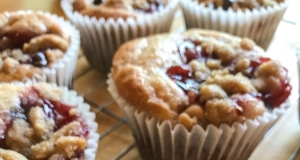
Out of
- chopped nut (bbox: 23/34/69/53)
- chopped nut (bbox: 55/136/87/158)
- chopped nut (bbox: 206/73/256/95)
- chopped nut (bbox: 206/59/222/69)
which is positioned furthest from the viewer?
chopped nut (bbox: 23/34/69/53)

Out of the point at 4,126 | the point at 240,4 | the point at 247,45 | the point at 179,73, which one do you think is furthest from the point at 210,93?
the point at 240,4

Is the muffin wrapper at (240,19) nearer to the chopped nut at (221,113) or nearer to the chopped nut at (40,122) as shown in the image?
the chopped nut at (221,113)

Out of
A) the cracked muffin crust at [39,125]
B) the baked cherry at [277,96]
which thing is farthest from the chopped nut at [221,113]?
the cracked muffin crust at [39,125]

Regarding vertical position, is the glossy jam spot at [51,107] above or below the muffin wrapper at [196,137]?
above

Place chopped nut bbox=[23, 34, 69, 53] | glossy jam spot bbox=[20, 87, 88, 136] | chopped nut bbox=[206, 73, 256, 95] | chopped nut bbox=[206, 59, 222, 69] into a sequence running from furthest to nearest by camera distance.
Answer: chopped nut bbox=[23, 34, 69, 53] → chopped nut bbox=[206, 59, 222, 69] → chopped nut bbox=[206, 73, 256, 95] → glossy jam spot bbox=[20, 87, 88, 136]

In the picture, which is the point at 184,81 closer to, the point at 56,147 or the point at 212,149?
the point at 212,149

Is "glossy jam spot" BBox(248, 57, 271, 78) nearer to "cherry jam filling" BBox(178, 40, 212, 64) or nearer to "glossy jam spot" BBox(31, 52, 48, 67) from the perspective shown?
"cherry jam filling" BBox(178, 40, 212, 64)

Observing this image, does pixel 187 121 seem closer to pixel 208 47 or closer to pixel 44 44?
pixel 208 47

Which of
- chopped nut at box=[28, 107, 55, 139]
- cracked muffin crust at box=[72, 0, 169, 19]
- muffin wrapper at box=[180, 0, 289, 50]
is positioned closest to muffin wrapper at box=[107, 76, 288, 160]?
chopped nut at box=[28, 107, 55, 139]
